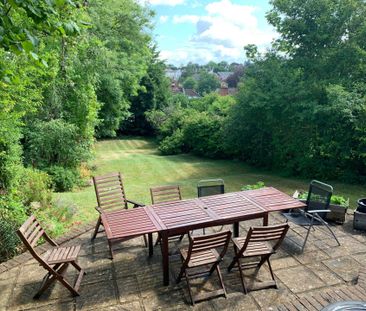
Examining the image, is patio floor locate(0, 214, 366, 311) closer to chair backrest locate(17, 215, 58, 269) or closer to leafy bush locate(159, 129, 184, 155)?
chair backrest locate(17, 215, 58, 269)

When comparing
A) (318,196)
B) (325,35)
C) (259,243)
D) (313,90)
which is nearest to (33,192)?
(259,243)

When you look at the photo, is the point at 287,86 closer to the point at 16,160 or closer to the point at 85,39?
the point at 85,39

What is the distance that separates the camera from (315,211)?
5145 millimetres

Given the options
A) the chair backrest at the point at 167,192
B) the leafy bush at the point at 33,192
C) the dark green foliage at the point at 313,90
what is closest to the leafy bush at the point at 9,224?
the leafy bush at the point at 33,192

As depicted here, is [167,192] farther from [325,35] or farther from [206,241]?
[325,35]

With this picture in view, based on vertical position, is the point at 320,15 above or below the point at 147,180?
above

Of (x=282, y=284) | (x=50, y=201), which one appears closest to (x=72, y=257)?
(x=282, y=284)

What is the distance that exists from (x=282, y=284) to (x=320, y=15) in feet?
37.0

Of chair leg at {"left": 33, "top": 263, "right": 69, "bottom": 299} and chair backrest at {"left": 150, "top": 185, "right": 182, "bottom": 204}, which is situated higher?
chair backrest at {"left": 150, "top": 185, "right": 182, "bottom": 204}

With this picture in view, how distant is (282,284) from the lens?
166 inches

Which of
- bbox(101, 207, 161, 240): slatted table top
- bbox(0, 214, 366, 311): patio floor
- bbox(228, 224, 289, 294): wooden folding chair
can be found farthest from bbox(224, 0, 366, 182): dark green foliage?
bbox(101, 207, 161, 240): slatted table top

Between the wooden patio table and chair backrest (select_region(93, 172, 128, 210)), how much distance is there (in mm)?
1055

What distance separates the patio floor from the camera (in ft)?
12.7

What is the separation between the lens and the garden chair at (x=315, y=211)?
204 inches
